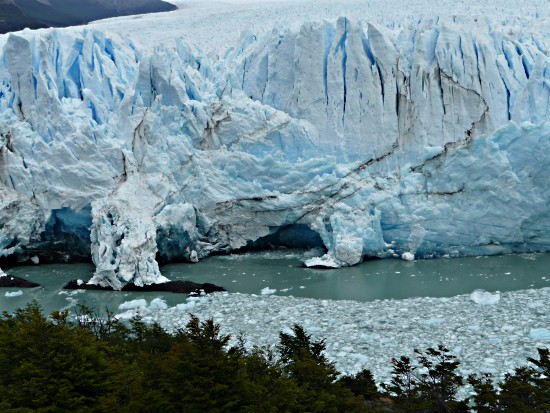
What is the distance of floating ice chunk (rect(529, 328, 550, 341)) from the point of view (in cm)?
844

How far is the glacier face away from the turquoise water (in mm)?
481

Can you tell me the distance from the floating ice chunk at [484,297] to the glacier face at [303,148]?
9.54ft

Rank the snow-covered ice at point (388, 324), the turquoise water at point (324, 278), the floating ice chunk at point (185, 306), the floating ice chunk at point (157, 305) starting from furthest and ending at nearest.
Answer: the turquoise water at point (324, 278)
the floating ice chunk at point (157, 305)
the floating ice chunk at point (185, 306)
the snow-covered ice at point (388, 324)

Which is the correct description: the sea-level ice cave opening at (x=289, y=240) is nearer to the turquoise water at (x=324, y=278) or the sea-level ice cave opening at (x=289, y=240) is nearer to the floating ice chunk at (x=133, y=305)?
the turquoise water at (x=324, y=278)

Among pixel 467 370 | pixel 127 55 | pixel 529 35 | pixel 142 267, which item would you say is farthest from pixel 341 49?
pixel 467 370

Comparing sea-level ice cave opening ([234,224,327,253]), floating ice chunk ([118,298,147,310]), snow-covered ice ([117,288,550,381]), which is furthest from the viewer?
sea-level ice cave opening ([234,224,327,253])

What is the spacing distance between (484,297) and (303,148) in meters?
5.20

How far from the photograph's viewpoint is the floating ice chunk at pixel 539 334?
8440mm

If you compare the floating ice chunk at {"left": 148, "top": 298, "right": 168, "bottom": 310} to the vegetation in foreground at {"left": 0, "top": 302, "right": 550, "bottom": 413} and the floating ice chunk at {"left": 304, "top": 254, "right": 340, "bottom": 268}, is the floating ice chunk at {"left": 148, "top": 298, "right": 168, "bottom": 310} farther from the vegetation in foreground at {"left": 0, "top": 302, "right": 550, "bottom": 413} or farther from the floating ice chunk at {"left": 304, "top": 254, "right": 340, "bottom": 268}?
the vegetation in foreground at {"left": 0, "top": 302, "right": 550, "bottom": 413}

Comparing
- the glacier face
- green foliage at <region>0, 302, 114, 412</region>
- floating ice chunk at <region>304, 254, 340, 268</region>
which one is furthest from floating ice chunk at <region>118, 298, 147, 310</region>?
green foliage at <region>0, 302, 114, 412</region>

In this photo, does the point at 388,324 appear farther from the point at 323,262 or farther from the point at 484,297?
the point at 323,262

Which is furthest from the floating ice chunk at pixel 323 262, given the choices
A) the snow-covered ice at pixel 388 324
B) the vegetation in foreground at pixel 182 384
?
the vegetation in foreground at pixel 182 384

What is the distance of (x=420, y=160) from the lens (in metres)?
13.4

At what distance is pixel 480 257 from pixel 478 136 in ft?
7.57
